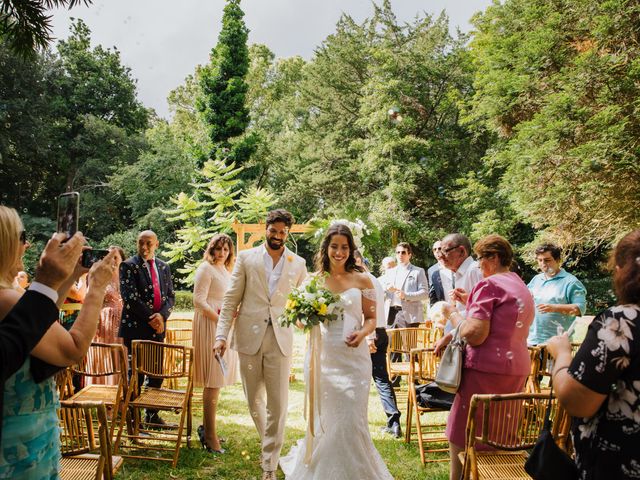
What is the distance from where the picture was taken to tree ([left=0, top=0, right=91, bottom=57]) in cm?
375

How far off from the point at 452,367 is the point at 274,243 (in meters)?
1.93

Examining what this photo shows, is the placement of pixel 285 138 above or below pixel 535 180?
above

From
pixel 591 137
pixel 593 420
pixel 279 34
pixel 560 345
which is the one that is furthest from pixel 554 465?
pixel 279 34

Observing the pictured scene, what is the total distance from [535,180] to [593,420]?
14808 millimetres

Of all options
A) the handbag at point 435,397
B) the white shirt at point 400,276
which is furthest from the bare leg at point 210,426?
the white shirt at point 400,276

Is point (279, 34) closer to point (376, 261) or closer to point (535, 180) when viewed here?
point (376, 261)

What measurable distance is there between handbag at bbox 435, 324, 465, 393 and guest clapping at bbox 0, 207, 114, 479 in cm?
238

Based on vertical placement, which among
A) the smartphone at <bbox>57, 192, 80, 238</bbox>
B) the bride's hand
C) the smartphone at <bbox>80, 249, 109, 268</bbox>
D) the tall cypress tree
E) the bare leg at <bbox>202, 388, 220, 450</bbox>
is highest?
the tall cypress tree

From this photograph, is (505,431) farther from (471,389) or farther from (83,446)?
(83,446)

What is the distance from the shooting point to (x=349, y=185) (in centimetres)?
2833

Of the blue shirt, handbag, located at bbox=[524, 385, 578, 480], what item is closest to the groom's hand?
handbag, located at bbox=[524, 385, 578, 480]

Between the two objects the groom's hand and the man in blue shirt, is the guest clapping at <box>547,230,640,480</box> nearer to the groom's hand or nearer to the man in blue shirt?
the groom's hand

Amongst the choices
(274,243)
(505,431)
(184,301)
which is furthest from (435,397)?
(184,301)

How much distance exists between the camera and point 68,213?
77.2 inches
